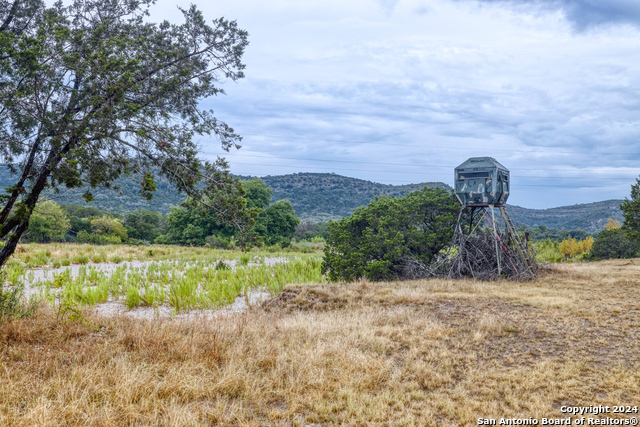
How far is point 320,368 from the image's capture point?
5.17 m

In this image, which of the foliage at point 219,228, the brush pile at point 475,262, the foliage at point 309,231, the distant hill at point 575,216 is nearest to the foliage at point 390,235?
the brush pile at point 475,262

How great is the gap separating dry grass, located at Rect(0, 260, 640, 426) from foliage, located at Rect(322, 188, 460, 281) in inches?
232

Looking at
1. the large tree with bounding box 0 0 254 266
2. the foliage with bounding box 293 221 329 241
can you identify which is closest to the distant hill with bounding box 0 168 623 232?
the foliage with bounding box 293 221 329 241

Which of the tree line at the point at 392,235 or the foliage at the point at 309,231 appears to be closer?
the tree line at the point at 392,235

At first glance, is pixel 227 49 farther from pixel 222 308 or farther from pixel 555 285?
pixel 555 285

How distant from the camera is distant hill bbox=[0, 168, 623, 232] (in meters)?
75.8

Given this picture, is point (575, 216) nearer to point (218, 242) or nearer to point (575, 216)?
point (575, 216)

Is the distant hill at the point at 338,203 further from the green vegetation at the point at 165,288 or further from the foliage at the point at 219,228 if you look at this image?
the green vegetation at the point at 165,288

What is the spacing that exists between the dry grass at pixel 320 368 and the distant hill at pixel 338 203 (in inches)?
2727

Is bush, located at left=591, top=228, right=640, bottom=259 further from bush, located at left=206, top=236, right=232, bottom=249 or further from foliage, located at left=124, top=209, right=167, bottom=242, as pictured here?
foliage, located at left=124, top=209, right=167, bottom=242

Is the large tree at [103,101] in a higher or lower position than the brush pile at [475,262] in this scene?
higher

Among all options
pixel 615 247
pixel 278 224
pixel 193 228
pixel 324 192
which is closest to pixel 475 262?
pixel 615 247

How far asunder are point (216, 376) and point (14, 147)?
14.1 feet

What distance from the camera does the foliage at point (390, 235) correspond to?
14367 millimetres
